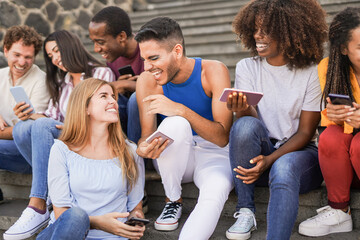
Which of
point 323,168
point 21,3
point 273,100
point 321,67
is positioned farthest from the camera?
point 21,3

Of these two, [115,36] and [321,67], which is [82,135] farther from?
[321,67]

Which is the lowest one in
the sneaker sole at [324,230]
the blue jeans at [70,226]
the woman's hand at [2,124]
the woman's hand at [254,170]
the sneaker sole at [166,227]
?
the sneaker sole at [324,230]

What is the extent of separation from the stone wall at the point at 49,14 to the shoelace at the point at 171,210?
9.96ft

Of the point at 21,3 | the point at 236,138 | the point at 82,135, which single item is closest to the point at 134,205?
the point at 82,135

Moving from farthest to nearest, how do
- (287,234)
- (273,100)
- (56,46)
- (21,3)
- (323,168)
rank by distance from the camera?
(21,3) < (56,46) < (273,100) < (323,168) < (287,234)

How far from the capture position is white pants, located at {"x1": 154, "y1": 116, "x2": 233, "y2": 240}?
5.99ft

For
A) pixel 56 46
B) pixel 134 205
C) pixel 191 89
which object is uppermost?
pixel 56 46

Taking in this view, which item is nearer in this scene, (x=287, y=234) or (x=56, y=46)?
(x=287, y=234)

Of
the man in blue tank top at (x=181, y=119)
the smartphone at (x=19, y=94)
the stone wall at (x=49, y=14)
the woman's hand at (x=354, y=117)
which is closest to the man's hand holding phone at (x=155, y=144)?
the man in blue tank top at (x=181, y=119)

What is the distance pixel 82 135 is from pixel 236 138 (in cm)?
77

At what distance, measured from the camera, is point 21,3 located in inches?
175

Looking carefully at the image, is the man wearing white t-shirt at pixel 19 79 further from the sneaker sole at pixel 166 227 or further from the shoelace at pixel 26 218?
the sneaker sole at pixel 166 227

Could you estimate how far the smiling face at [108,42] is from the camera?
289 cm

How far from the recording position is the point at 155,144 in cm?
196
